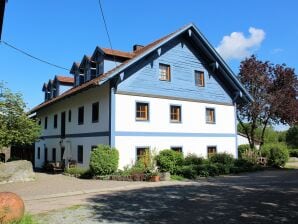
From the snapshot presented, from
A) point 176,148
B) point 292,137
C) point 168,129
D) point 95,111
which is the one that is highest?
point 292,137

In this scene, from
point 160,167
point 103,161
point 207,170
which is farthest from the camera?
point 160,167

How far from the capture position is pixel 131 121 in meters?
24.1

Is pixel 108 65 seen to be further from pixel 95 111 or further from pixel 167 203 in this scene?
pixel 167 203

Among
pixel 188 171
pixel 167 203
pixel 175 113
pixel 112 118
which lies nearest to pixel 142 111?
pixel 112 118

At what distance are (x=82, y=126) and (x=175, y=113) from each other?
268 inches

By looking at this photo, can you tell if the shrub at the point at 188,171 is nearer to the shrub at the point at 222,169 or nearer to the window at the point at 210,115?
the shrub at the point at 222,169

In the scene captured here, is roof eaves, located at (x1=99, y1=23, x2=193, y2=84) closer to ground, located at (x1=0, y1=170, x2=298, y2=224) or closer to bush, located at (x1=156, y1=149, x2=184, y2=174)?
bush, located at (x1=156, y1=149, x2=184, y2=174)

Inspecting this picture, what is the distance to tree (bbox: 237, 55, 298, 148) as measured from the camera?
3678cm

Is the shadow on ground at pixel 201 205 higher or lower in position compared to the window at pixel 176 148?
lower

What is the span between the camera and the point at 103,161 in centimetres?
2144

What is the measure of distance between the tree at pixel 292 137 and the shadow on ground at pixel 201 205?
48.8 meters

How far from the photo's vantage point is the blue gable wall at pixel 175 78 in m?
24.6

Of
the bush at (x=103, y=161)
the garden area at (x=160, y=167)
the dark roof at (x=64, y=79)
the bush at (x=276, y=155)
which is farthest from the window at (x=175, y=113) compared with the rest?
the dark roof at (x=64, y=79)

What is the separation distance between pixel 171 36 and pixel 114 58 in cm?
416
